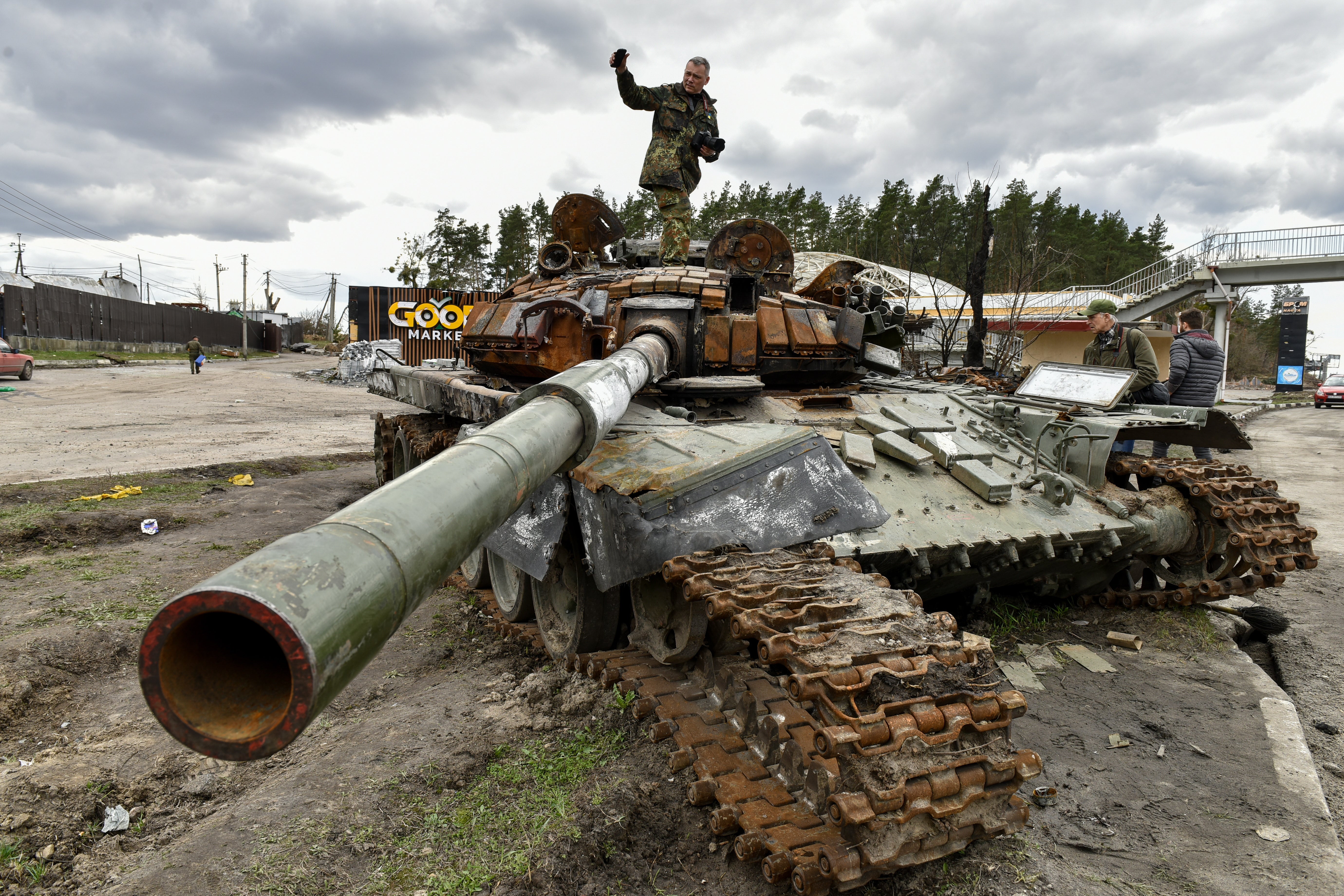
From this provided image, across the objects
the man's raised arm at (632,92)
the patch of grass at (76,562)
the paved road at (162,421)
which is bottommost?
the patch of grass at (76,562)

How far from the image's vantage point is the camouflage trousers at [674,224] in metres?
7.19

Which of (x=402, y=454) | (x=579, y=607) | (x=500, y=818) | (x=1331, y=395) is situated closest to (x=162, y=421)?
(x=402, y=454)

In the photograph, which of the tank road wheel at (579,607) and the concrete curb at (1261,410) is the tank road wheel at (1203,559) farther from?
the concrete curb at (1261,410)

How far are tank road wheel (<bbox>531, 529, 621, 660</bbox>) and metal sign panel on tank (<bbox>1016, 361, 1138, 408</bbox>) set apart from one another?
412 cm

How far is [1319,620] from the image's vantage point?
6.34 meters

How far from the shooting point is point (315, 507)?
965 cm

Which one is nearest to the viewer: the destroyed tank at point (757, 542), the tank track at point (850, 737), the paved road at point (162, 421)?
the destroyed tank at point (757, 542)

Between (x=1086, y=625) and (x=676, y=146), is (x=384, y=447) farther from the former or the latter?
(x=1086, y=625)

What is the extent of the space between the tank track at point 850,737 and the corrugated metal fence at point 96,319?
122ft

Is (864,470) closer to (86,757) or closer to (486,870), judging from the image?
(486,870)

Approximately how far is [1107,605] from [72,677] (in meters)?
6.98

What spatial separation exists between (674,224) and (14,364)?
24125 mm

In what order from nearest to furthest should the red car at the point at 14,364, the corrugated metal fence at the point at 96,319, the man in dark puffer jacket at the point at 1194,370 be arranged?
the man in dark puffer jacket at the point at 1194,370
the red car at the point at 14,364
the corrugated metal fence at the point at 96,319

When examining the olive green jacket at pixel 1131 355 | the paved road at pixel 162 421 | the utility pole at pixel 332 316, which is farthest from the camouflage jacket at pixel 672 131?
the utility pole at pixel 332 316
